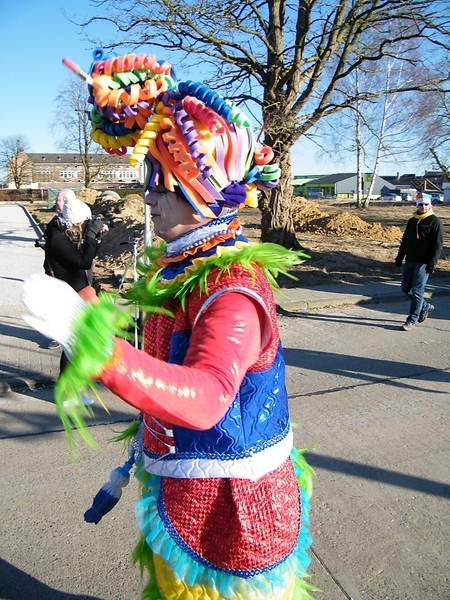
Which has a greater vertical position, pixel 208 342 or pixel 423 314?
pixel 208 342

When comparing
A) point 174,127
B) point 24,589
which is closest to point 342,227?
point 24,589

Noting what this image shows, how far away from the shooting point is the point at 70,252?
532 cm

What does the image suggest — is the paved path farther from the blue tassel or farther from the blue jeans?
the blue tassel

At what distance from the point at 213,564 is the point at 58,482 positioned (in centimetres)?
249

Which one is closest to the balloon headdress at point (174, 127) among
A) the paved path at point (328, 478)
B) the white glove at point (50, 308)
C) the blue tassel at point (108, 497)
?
the white glove at point (50, 308)

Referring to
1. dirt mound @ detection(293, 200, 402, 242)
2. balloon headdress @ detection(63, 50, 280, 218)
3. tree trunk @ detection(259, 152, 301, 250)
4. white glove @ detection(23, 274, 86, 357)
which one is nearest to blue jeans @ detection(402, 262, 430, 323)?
tree trunk @ detection(259, 152, 301, 250)

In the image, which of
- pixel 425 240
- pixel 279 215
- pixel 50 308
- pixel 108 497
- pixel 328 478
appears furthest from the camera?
pixel 279 215

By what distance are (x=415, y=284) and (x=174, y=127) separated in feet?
22.1

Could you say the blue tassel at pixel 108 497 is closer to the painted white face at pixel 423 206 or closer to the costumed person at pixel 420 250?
the costumed person at pixel 420 250

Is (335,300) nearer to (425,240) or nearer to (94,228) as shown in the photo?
(425,240)

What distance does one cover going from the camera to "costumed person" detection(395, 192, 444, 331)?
7.31 metres

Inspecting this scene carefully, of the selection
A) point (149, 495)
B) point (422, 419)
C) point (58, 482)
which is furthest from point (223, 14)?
point (149, 495)

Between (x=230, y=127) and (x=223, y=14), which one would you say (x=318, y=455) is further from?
(x=223, y=14)

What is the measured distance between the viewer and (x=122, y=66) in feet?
5.00
